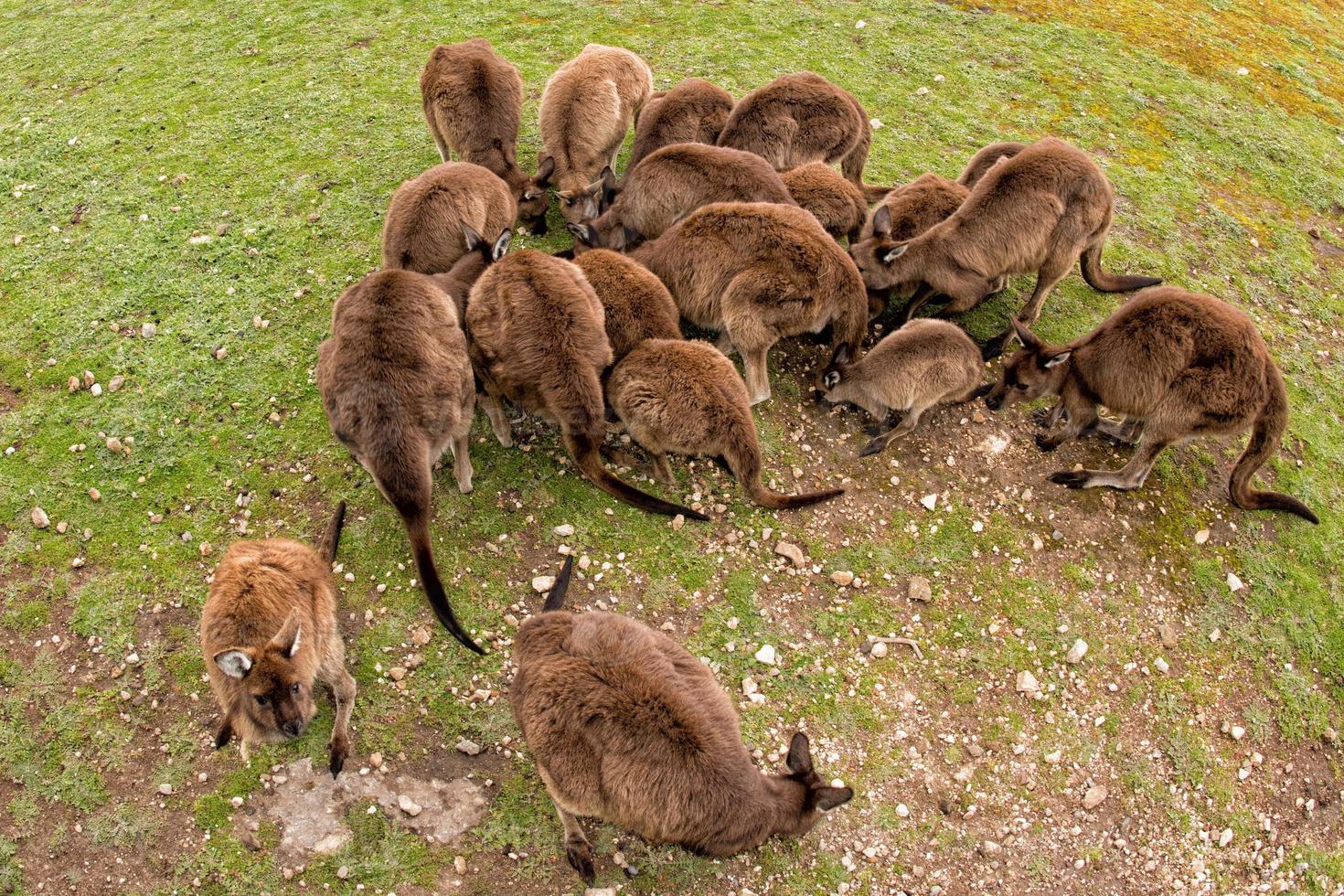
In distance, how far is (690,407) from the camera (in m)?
5.85

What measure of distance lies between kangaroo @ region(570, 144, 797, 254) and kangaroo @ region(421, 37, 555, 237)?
1054 millimetres

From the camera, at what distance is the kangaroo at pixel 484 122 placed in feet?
27.6

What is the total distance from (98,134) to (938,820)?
11218 millimetres

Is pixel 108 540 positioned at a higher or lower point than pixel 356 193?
lower

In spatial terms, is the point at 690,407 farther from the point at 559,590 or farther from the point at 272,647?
the point at 272,647

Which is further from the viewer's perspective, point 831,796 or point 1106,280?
point 1106,280

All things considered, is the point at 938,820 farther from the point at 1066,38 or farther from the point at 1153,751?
the point at 1066,38

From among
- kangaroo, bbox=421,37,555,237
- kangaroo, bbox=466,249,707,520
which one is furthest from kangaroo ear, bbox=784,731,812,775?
kangaroo, bbox=421,37,555,237

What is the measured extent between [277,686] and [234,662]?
336mm

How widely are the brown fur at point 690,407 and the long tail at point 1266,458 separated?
3.29 m

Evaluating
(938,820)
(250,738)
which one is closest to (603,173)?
(250,738)

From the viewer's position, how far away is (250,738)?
15.5 ft

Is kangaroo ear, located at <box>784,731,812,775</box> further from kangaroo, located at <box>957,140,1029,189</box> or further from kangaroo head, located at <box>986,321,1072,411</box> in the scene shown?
kangaroo, located at <box>957,140,1029,189</box>

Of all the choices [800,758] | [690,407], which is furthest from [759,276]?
[800,758]
